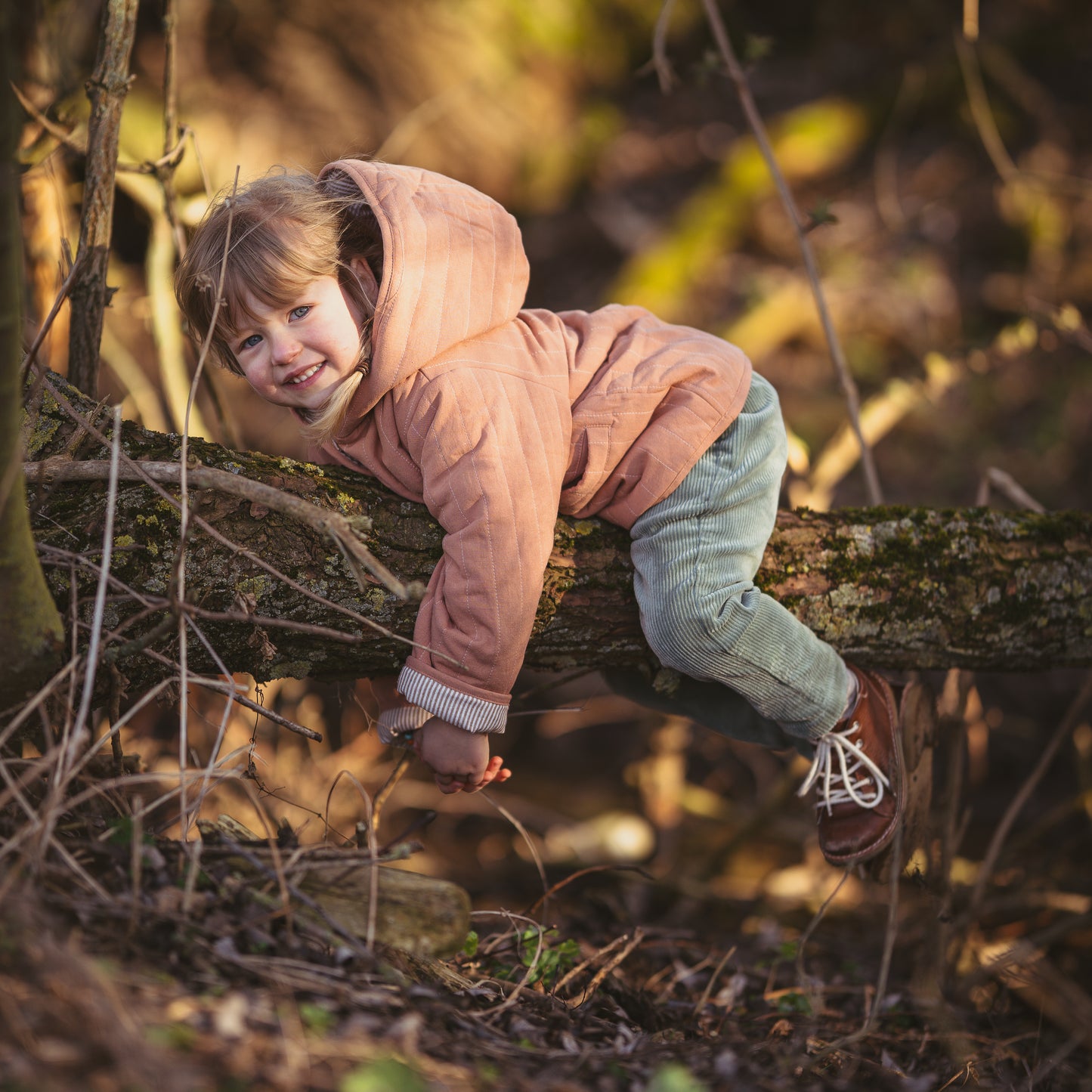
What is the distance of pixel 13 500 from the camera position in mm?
1410

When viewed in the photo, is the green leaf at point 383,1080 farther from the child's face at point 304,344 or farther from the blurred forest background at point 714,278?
the child's face at point 304,344

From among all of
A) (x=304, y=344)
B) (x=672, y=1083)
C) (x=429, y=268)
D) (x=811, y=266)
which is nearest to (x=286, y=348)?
(x=304, y=344)

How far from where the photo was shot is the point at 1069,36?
21.8ft

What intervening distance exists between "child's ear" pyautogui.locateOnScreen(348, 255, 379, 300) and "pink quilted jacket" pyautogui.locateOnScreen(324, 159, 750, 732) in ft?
0.45

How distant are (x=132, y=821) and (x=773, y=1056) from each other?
4.27 ft

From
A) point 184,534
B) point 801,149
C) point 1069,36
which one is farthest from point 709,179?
point 184,534

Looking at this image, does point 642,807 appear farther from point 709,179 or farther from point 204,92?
point 204,92

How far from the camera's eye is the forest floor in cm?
115

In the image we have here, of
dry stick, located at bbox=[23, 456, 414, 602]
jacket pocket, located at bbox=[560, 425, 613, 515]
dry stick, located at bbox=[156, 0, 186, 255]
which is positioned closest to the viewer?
dry stick, located at bbox=[23, 456, 414, 602]

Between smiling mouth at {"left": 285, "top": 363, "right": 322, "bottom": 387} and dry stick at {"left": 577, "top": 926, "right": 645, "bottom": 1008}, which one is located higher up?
smiling mouth at {"left": 285, "top": 363, "right": 322, "bottom": 387}

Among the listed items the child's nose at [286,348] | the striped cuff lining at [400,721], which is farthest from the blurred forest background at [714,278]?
the child's nose at [286,348]

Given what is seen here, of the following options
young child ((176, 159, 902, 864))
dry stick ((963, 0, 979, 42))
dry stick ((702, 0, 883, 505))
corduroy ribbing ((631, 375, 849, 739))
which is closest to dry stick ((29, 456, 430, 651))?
young child ((176, 159, 902, 864))

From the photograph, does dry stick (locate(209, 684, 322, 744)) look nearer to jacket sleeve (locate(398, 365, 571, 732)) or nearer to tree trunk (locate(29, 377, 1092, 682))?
tree trunk (locate(29, 377, 1092, 682))

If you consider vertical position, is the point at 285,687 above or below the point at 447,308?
below
